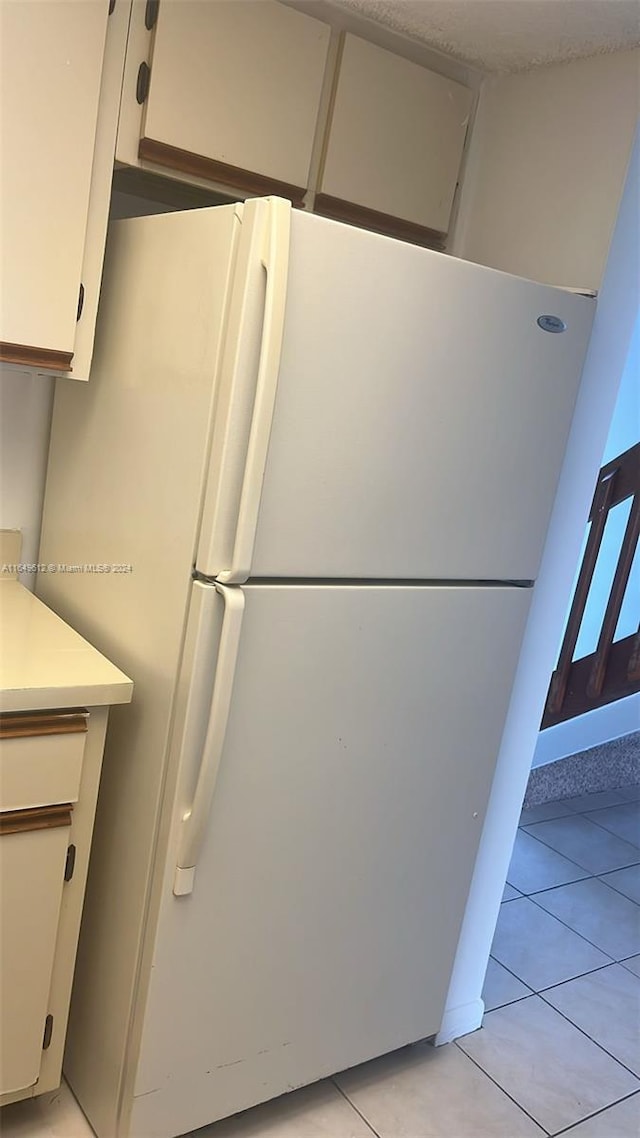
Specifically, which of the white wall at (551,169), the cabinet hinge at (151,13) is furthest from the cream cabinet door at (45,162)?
the white wall at (551,169)

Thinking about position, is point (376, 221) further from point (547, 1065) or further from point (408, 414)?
point (547, 1065)

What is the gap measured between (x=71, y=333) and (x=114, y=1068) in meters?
1.35

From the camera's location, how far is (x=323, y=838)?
1.73m

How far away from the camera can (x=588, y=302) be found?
5.77 ft

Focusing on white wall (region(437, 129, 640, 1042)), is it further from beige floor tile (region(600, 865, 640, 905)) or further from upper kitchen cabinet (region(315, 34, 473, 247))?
beige floor tile (region(600, 865, 640, 905))

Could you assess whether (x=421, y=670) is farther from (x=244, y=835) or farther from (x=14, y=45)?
(x=14, y=45)

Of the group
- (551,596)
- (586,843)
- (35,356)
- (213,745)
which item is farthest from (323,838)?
(586,843)

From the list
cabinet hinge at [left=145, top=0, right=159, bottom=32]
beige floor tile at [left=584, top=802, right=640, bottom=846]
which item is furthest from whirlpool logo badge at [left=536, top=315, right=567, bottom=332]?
beige floor tile at [left=584, top=802, right=640, bottom=846]

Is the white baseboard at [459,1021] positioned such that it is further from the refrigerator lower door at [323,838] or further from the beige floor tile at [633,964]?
the beige floor tile at [633,964]

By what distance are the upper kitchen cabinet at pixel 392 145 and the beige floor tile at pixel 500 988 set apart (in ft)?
6.33

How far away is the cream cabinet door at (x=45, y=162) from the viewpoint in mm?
1493

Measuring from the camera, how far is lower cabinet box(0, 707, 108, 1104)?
150cm

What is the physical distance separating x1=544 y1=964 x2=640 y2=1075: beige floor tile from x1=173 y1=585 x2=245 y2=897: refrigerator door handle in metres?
1.37

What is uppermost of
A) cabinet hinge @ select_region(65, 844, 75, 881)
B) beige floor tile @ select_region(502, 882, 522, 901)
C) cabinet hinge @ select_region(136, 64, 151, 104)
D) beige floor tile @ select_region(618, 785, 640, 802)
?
cabinet hinge @ select_region(136, 64, 151, 104)
